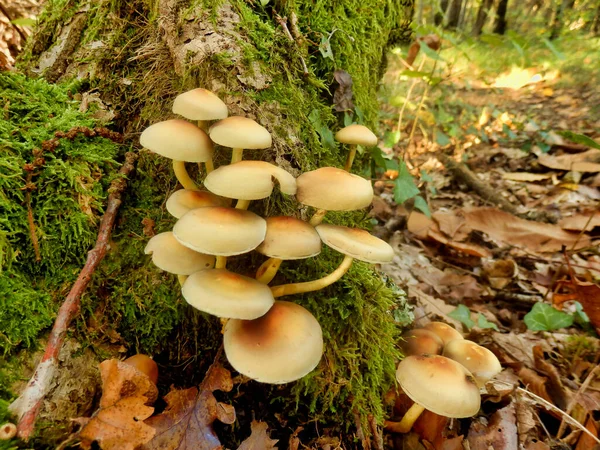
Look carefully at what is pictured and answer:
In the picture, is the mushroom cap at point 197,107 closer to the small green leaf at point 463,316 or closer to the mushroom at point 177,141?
the mushroom at point 177,141

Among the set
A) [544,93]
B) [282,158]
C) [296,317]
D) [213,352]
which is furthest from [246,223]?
[544,93]

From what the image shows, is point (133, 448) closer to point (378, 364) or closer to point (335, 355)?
point (335, 355)

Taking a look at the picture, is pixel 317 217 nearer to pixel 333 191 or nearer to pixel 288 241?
pixel 333 191

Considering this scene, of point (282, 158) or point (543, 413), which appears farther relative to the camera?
point (543, 413)

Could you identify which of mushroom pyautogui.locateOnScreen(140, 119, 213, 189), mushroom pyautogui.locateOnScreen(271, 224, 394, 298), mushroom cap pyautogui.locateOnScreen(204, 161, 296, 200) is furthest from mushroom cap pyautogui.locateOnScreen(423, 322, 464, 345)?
mushroom pyautogui.locateOnScreen(140, 119, 213, 189)

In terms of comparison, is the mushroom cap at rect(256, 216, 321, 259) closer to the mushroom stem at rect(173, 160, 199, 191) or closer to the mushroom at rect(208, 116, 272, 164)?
the mushroom at rect(208, 116, 272, 164)

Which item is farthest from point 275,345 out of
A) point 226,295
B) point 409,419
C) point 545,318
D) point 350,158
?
point 545,318

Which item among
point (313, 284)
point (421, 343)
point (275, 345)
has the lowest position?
point (421, 343)
